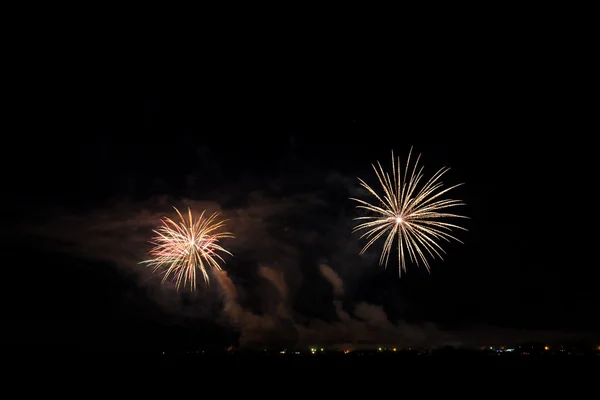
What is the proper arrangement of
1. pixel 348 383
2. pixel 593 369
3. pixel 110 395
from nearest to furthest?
pixel 110 395, pixel 348 383, pixel 593 369

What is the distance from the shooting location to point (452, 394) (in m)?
62.9

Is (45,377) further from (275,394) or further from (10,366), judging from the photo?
(275,394)

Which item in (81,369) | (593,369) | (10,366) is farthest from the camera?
(593,369)

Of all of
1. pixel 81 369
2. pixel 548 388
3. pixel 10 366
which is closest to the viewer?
pixel 548 388

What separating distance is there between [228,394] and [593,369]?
7734cm

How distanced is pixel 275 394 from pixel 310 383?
16683 millimetres

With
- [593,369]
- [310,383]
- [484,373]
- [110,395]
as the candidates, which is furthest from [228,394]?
[593,369]

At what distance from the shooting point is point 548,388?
71.8 metres

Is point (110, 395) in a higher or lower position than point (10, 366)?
lower

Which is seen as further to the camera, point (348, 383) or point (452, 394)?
point (348, 383)

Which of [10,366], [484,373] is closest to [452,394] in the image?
[484,373]

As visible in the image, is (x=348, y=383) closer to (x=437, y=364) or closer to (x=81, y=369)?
(x=437, y=364)

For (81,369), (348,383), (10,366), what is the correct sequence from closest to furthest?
(348,383), (10,366), (81,369)

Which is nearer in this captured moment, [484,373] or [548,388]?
[548,388]
